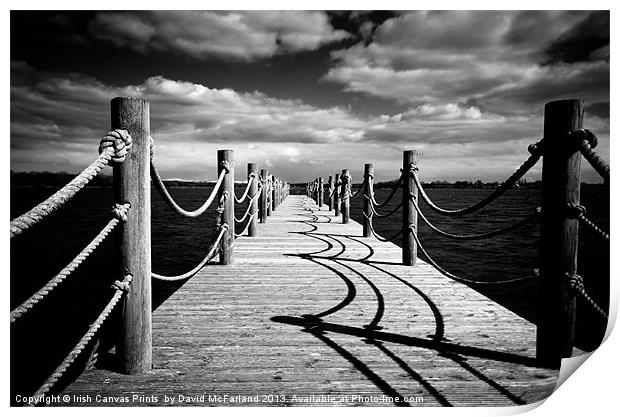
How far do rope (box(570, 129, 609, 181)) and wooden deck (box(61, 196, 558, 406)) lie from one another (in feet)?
4.13

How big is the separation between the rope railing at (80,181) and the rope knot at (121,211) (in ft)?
0.86

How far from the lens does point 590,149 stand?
2.15m

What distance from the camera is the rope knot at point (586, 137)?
85.0 inches

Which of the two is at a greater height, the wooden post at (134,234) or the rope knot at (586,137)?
the rope knot at (586,137)

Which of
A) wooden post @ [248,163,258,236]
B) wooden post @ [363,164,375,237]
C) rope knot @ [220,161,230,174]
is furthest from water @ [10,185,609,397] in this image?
wooden post @ [363,164,375,237]

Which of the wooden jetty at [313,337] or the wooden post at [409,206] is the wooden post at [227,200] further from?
the wooden post at [409,206]

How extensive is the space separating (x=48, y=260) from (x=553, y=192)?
18.4 metres

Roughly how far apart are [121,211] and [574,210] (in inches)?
105

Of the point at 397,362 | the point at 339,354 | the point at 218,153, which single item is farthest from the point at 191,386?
the point at 218,153

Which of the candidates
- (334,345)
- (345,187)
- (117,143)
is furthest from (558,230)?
(345,187)

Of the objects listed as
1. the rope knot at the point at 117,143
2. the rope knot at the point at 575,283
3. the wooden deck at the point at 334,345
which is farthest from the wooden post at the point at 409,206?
the rope knot at the point at 117,143

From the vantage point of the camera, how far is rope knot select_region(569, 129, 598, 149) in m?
2.16

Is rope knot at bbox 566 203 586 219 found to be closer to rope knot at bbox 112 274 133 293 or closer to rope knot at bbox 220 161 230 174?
rope knot at bbox 112 274 133 293

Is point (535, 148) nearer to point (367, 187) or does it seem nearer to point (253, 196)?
point (367, 187)
